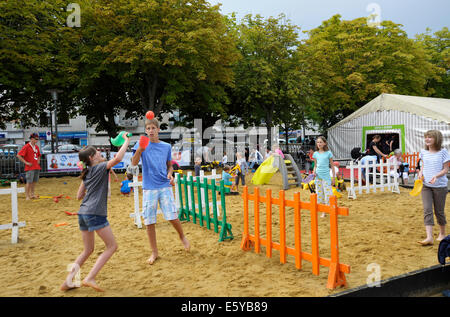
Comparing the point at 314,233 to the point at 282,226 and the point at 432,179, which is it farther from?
the point at 432,179

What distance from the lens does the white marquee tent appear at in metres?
18.4

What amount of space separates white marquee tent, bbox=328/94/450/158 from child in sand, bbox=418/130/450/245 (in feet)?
47.4

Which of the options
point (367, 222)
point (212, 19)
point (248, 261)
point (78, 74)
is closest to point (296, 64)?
point (212, 19)

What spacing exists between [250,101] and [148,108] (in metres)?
7.33

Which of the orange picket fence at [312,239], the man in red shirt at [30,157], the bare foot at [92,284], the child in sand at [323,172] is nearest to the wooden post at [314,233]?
the orange picket fence at [312,239]

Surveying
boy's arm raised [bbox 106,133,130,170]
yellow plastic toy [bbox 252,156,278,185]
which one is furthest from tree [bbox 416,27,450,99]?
boy's arm raised [bbox 106,133,130,170]

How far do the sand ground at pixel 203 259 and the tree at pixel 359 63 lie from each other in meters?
20.9

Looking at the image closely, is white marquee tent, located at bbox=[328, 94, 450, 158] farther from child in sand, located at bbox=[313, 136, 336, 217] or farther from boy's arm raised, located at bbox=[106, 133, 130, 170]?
boy's arm raised, located at bbox=[106, 133, 130, 170]

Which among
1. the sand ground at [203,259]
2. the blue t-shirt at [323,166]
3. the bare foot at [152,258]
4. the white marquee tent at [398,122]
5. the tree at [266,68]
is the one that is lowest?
the sand ground at [203,259]

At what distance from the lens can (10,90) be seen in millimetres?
20406

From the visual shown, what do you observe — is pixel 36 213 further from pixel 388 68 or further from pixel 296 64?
pixel 388 68

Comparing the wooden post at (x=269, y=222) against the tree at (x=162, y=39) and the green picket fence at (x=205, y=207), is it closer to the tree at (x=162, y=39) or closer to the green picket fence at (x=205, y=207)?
the green picket fence at (x=205, y=207)

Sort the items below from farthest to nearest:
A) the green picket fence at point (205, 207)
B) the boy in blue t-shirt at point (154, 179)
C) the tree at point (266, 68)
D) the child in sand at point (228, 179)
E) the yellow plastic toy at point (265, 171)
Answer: the tree at point (266, 68)
the yellow plastic toy at point (265, 171)
the child in sand at point (228, 179)
the green picket fence at point (205, 207)
the boy in blue t-shirt at point (154, 179)

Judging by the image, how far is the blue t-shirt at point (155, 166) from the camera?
4754 mm
